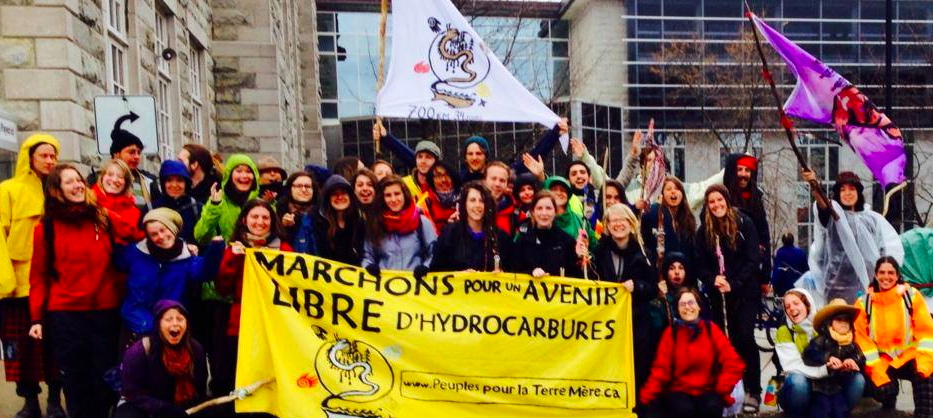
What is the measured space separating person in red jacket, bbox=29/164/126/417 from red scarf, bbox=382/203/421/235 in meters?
1.96

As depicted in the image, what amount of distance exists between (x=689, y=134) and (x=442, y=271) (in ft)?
123

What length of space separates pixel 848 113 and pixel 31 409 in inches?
291

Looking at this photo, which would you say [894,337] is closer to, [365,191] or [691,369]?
[691,369]

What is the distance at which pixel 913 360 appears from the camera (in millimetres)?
6996

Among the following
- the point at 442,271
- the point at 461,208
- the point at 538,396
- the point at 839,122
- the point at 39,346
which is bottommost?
the point at 538,396

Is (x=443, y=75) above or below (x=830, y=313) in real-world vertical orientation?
above

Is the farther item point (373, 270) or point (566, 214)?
point (566, 214)

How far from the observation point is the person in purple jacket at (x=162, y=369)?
5902 millimetres

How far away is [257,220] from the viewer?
6.38m

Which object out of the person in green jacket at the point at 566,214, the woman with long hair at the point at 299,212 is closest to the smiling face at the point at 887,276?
the person in green jacket at the point at 566,214

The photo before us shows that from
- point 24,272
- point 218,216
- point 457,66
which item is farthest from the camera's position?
point 457,66

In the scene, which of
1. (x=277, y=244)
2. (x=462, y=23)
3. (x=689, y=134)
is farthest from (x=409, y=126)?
(x=277, y=244)

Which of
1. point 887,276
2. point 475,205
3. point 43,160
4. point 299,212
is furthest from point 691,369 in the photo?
point 43,160

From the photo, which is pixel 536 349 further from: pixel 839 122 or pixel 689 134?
pixel 689 134
